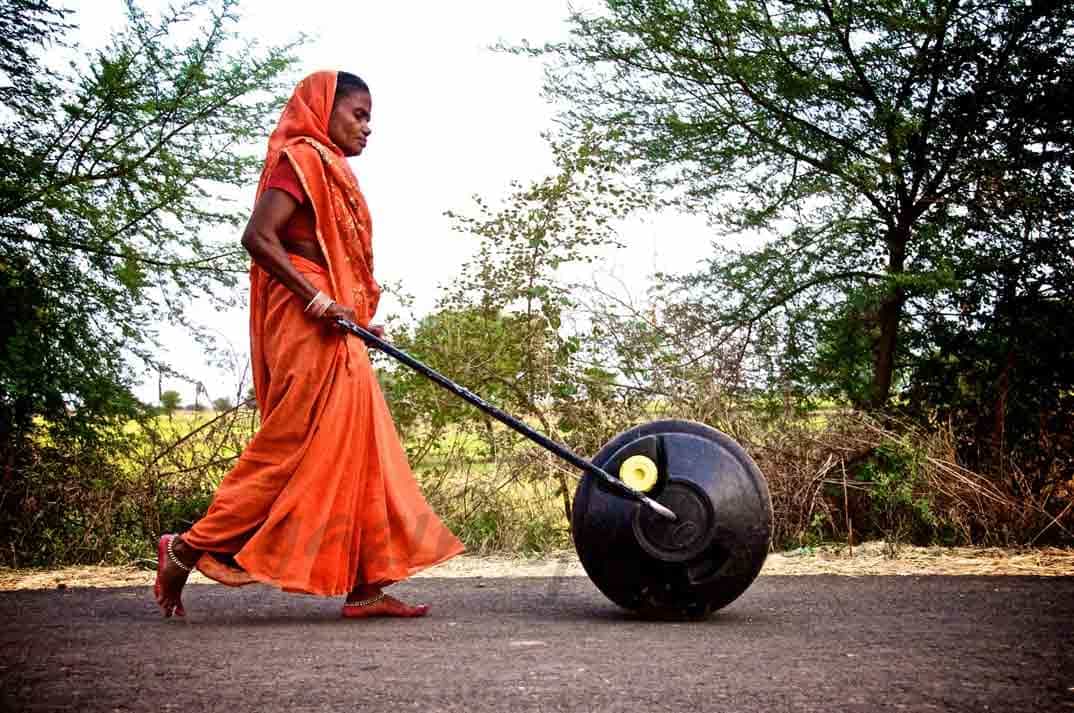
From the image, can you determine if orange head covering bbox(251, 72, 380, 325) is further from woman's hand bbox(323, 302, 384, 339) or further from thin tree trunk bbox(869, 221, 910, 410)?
thin tree trunk bbox(869, 221, 910, 410)

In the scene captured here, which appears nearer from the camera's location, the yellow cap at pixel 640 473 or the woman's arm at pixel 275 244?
the yellow cap at pixel 640 473

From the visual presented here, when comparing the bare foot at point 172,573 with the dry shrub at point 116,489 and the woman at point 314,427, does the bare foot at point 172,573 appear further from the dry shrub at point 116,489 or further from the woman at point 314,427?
the dry shrub at point 116,489

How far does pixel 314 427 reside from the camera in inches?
201

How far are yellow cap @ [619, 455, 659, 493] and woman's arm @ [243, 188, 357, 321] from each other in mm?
1364

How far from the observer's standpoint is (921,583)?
20.4ft

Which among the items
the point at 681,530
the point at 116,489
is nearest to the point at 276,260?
the point at 681,530

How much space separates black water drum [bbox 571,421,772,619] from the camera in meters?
4.80

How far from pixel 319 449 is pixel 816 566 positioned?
→ 336 cm

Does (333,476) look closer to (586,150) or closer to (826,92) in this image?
(586,150)

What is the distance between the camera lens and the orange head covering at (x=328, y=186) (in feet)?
17.1

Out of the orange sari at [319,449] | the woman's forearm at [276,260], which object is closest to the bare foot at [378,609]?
the orange sari at [319,449]

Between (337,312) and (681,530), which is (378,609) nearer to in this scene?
(337,312)

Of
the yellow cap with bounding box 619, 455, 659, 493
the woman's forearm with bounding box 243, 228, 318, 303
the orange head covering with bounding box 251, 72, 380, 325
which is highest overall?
the orange head covering with bounding box 251, 72, 380, 325

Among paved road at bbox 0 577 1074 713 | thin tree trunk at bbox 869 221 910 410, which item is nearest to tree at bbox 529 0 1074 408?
thin tree trunk at bbox 869 221 910 410
